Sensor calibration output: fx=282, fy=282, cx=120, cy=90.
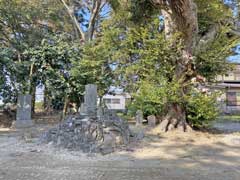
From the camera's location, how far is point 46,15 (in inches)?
645

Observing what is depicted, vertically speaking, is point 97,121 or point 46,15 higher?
point 46,15

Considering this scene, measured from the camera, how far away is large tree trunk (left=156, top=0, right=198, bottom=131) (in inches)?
315

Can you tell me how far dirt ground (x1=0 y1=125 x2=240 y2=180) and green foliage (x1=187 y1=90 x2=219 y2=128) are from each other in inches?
57.6

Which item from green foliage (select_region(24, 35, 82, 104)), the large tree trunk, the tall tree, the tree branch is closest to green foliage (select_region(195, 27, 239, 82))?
the tall tree

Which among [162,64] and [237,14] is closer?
[162,64]

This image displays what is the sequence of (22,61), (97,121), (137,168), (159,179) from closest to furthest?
(159,179) < (137,168) < (97,121) < (22,61)

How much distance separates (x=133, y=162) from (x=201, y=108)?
440cm

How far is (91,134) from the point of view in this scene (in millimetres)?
6895

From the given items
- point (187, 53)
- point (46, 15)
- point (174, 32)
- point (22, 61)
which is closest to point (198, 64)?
point (187, 53)

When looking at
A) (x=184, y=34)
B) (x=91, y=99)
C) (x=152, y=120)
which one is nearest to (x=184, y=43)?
(x=184, y=34)

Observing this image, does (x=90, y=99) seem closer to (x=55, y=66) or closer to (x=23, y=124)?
(x=23, y=124)

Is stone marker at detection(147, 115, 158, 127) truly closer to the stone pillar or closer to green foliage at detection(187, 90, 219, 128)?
green foliage at detection(187, 90, 219, 128)

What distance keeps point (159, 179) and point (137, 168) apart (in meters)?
0.79

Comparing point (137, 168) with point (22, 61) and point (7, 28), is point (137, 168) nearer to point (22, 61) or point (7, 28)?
point (22, 61)
